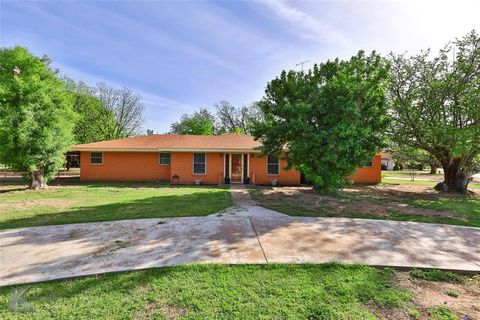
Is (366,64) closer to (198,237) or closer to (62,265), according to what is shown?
(198,237)

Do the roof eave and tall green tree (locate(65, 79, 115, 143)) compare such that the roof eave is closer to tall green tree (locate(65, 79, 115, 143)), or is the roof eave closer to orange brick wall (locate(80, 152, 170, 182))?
orange brick wall (locate(80, 152, 170, 182))

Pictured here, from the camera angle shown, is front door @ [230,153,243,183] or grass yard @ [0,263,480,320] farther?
front door @ [230,153,243,183]

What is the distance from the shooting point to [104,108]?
115 ft

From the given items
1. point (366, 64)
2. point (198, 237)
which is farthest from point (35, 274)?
point (366, 64)

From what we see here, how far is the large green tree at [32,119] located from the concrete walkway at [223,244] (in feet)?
27.0

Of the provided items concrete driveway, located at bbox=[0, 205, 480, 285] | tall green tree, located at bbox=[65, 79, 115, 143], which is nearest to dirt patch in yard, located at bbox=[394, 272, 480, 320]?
concrete driveway, located at bbox=[0, 205, 480, 285]

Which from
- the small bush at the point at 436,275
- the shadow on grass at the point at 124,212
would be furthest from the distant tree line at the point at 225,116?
the small bush at the point at 436,275

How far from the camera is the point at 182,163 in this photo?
52.9 feet

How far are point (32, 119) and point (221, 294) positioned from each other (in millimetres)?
13486

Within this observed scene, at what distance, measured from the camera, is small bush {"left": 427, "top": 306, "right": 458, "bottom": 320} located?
270 centimetres

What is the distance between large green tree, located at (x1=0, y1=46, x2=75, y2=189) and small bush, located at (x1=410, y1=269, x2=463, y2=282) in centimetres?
1500

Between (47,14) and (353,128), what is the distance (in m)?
10.5

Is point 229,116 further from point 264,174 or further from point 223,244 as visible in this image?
point 223,244

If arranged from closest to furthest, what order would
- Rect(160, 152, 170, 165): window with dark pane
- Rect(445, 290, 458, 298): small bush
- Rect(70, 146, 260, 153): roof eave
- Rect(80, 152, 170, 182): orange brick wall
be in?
1. Rect(445, 290, 458, 298): small bush
2. Rect(70, 146, 260, 153): roof eave
3. Rect(80, 152, 170, 182): orange brick wall
4. Rect(160, 152, 170, 165): window with dark pane
